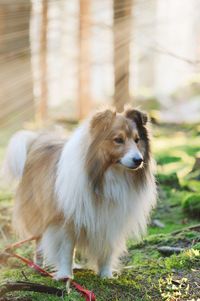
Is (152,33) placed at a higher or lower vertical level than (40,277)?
higher

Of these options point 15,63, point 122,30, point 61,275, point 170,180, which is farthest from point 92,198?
point 170,180

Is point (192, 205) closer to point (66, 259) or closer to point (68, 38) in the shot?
point (66, 259)

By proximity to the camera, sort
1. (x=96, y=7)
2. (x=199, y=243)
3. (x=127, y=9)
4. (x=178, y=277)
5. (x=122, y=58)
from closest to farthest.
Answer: (x=96, y=7), (x=127, y=9), (x=122, y=58), (x=178, y=277), (x=199, y=243)

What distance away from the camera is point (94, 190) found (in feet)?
7.68

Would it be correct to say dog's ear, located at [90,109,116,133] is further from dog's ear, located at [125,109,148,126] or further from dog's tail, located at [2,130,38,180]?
dog's tail, located at [2,130,38,180]

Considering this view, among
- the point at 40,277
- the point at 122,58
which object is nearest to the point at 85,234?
the point at 40,277

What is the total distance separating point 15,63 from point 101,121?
1.07 m

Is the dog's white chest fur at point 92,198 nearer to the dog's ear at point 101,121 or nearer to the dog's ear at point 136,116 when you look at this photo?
the dog's ear at point 101,121

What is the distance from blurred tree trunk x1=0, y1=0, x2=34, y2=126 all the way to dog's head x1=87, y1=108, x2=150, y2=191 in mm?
946

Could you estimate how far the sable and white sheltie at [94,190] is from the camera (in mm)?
2311

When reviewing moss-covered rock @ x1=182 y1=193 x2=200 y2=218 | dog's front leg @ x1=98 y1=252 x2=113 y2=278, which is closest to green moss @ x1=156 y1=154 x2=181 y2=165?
moss-covered rock @ x1=182 y1=193 x2=200 y2=218

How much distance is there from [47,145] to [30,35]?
4.79 feet

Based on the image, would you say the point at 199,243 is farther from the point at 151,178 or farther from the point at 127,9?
the point at 127,9

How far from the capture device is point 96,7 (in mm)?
1488
